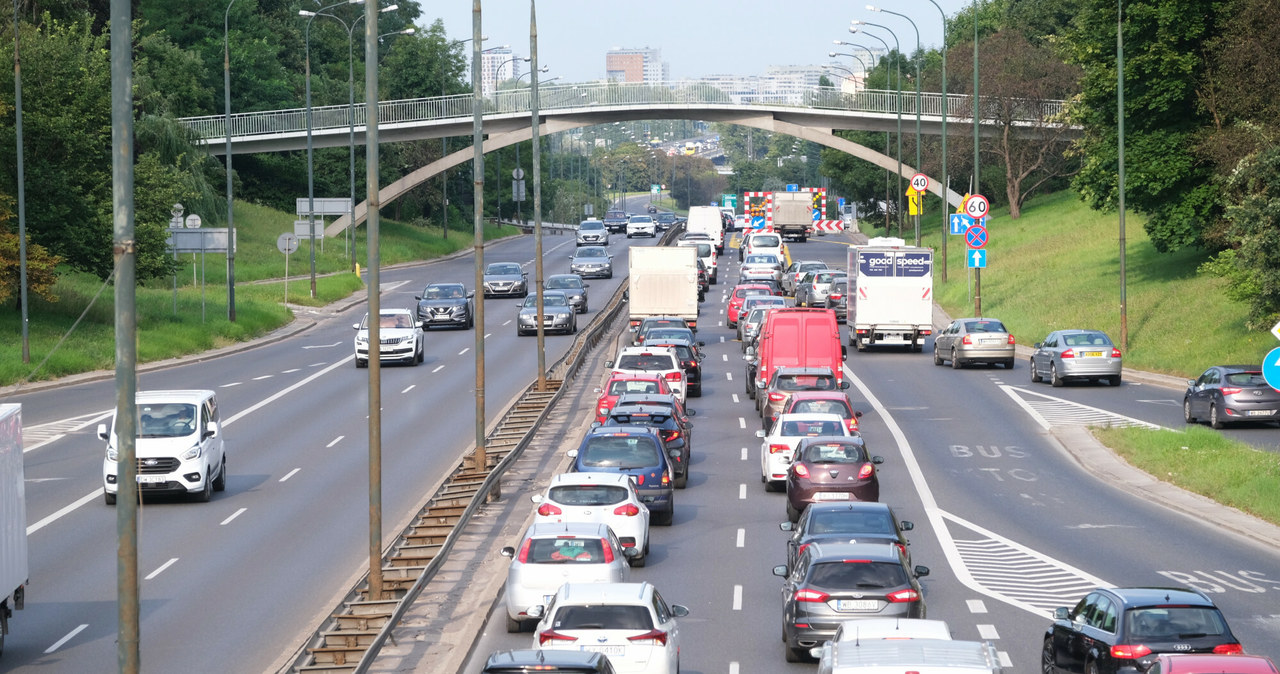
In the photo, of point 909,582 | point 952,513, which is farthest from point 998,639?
point 952,513

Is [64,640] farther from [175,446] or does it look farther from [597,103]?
[597,103]

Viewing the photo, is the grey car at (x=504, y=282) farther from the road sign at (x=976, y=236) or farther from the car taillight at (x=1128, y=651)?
the car taillight at (x=1128, y=651)

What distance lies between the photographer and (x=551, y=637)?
15.8 m

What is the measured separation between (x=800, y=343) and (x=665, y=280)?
1453 cm

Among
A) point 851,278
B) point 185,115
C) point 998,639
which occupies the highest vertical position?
point 185,115

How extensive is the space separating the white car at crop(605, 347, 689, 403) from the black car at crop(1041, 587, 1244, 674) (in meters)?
22.4

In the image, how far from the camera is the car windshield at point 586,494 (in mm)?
22891

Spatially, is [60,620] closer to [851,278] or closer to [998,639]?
[998,639]

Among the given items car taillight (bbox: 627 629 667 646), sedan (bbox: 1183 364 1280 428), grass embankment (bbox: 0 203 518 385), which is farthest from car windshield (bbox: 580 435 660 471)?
sedan (bbox: 1183 364 1280 428)

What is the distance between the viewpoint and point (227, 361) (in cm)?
5075

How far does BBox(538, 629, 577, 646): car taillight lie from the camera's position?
620 inches

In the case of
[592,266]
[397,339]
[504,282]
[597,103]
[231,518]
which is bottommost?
[231,518]

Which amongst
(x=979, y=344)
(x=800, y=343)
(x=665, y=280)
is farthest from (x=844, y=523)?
(x=665, y=280)

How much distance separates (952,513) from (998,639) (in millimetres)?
8747
